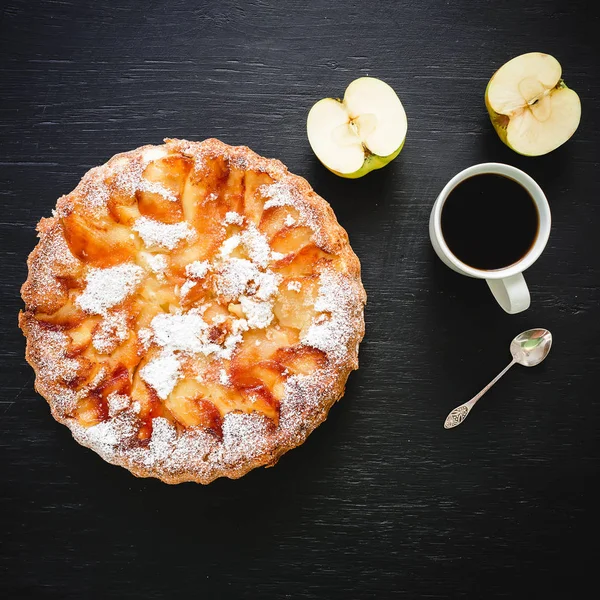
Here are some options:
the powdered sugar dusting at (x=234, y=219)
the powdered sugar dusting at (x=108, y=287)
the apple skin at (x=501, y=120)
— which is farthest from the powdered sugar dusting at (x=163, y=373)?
the apple skin at (x=501, y=120)

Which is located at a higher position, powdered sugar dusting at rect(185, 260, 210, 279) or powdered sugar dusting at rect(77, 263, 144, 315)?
powdered sugar dusting at rect(185, 260, 210, 279)

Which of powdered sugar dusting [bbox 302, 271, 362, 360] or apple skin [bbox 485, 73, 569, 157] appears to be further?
apple skin [bbox 485, 73, 569, 157]

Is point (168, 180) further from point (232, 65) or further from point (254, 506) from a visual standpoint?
point (254, 506)

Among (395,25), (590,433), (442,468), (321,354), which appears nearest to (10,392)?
(321,354)

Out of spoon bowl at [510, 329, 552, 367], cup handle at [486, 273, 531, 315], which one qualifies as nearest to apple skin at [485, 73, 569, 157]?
cup handle at [486, 273, 531, 315]

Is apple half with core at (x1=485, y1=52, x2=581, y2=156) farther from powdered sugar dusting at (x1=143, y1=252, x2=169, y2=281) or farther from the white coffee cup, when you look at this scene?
powdered sugar dusting at (x1=143, y1=252, x2=169, y2=281)

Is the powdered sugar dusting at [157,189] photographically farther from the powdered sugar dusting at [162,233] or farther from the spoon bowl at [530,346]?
the spoon bowl at [530,346]

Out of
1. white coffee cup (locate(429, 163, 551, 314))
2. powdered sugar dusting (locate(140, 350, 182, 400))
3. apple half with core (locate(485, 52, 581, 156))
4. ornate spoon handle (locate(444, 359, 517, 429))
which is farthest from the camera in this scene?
ornate spoon handle (locate(444, 359, 517, 429))
